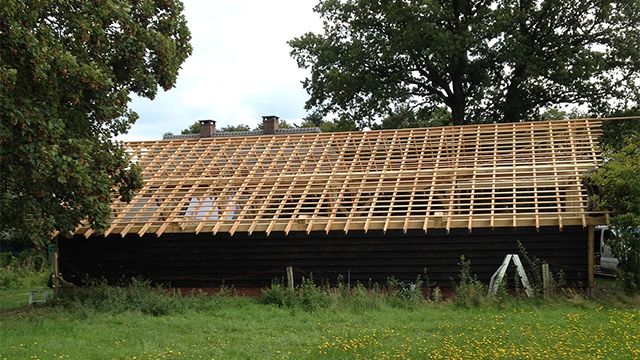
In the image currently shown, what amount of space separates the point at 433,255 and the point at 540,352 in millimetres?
5511

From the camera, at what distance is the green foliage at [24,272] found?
19.6 meters

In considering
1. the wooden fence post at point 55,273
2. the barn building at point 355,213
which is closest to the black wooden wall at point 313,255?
the barn building at point 355,213

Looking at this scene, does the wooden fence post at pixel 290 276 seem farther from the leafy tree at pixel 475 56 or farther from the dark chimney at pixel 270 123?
A: the dark chimney at pixel 270 123

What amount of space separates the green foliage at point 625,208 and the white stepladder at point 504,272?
1.98m

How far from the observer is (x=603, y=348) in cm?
787

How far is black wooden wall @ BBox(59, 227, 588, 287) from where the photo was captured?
12781 mm

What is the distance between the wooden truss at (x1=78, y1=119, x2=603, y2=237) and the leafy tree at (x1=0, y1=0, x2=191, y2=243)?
2.59 m

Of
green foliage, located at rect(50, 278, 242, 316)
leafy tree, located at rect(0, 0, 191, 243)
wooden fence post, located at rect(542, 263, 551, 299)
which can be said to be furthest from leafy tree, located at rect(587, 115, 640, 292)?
leafy tree, located at rect(0, 0, 191, 243)

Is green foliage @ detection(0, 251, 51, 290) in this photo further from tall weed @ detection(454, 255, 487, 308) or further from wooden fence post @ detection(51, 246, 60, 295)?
tall weed @ detection(454, 255, 487, 308)

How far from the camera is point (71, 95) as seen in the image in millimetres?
10711

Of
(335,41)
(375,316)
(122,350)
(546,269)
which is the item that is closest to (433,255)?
(546,269)

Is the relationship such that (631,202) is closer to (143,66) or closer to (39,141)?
(143,66)

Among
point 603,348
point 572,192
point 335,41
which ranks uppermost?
point 335,41

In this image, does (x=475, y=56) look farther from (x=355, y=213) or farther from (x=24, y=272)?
(x=24, y=272)
